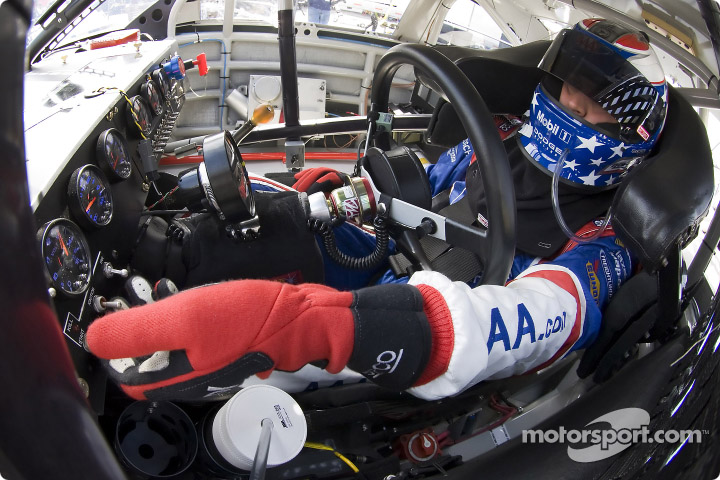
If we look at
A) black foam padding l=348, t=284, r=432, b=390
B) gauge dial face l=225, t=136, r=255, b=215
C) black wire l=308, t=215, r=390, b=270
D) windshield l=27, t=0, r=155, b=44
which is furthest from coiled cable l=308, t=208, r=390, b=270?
windshield l=27, t=0, r=155, b=44

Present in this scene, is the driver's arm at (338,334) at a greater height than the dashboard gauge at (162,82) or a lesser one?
lesser

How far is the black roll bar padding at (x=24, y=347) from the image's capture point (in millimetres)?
258

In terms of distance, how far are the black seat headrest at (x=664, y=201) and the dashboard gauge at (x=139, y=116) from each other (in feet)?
3.59

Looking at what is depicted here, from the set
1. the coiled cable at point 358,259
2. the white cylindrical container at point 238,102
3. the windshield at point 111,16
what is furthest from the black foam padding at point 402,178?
the white cylindrical container at point 238,102

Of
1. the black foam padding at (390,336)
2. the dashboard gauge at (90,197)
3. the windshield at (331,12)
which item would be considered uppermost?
the windshield at (331,12)

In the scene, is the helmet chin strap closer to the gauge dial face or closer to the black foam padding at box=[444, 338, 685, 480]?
the black foam padding at box=[444, 338, 685, 480]

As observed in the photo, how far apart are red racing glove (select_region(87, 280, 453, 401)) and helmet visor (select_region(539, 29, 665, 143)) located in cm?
57

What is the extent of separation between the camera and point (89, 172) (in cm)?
89

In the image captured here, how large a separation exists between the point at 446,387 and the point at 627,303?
48cm

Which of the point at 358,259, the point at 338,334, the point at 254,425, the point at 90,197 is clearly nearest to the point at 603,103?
the point at 358,259

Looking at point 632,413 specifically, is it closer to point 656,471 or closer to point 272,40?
point 656,471

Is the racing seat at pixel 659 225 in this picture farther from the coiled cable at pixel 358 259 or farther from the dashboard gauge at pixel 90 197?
the dashboard gauge at pixel 90 197

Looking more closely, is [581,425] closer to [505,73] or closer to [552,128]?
[552,128]

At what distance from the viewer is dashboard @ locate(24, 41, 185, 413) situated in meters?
0.74
